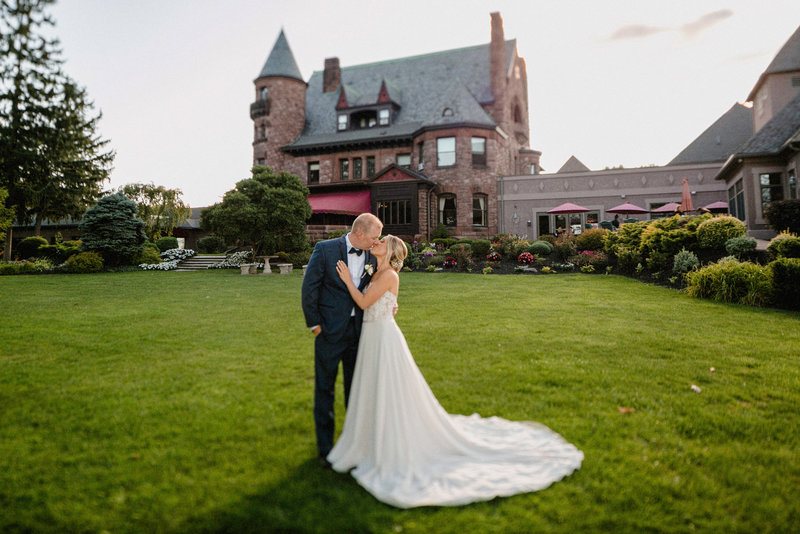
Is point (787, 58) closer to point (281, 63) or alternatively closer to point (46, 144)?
point (281, 63)

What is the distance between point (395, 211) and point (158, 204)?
25.9 meters

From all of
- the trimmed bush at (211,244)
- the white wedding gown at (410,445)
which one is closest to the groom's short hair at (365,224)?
the white wedding gown at (410,445)

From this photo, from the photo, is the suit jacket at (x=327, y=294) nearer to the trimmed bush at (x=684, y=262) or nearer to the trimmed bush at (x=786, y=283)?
the trimmed bush at (x=786, y=283)

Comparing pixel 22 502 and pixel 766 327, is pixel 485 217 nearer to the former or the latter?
pixel 766 327

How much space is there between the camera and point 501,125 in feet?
108

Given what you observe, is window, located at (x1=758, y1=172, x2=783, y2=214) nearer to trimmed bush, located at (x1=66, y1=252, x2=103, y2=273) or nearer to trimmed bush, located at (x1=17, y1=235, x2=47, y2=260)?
trimmed bush, located at (x1=66, y1=252, x2=103, y2=273)

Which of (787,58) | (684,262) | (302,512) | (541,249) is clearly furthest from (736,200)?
(302,512)

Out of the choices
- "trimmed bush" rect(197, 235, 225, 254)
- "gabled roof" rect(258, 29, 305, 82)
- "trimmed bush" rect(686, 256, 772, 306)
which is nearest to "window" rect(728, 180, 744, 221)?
"trimmed bush" rect(686, 256, 772, 306)

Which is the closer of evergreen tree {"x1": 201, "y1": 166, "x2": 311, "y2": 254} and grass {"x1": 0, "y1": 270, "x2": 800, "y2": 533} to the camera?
grass {"x1": 0, "y1": 270, "x2": 800, "y2": 533}

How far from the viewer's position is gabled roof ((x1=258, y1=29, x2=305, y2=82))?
1405 inches

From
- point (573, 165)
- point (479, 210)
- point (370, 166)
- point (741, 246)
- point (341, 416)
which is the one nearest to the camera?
point (341, 416)

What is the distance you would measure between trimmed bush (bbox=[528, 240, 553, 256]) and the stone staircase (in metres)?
18.2

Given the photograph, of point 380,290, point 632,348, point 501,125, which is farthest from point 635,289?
point 501,125

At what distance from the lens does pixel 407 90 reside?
36250 millimetres
